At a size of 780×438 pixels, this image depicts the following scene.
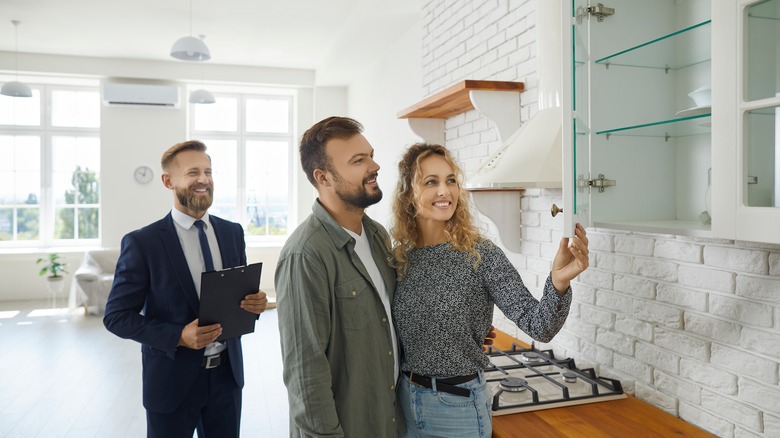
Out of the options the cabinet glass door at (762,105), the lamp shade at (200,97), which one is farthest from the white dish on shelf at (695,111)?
the lamp shade at (200,97)

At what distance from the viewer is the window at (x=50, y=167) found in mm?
8180

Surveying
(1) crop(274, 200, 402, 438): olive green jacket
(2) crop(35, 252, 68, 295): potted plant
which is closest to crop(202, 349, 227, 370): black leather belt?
(1) crop(274, 200, 402, 438): olive green jacket

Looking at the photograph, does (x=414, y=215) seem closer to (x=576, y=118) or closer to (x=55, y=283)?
(x=576, y=118)

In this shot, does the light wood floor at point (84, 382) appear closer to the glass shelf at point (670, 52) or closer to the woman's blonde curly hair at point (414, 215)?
the woman's blonde curly hair at point (414, 215)

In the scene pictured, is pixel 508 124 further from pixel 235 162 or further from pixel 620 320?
pixel 235 162

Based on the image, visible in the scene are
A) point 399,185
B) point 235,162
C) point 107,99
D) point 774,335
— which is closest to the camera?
point 774,335

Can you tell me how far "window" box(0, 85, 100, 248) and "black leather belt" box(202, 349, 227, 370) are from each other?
7.42 m

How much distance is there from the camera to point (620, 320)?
195cm

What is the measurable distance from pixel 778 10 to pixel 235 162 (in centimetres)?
865

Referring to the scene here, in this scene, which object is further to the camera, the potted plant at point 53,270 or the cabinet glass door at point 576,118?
the potted plant at point 53,270

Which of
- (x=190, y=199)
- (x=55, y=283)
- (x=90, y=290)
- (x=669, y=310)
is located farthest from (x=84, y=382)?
(x=669, y=310)

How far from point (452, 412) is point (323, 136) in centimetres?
86

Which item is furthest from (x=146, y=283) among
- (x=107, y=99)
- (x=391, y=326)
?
(x=107, y=99)

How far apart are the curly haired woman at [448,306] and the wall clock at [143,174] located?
7.34 metres
